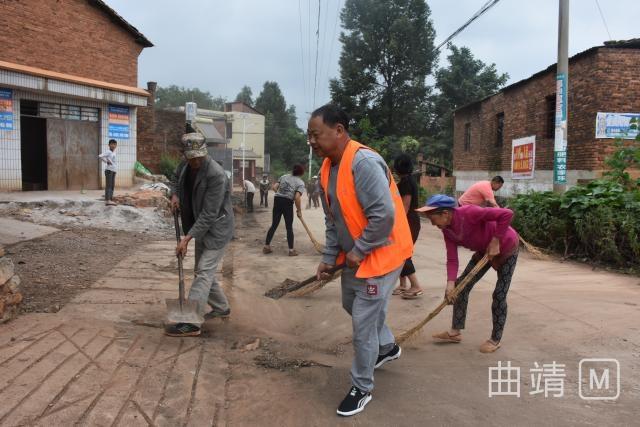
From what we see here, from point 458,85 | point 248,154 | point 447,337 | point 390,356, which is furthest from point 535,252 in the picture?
point 248,154

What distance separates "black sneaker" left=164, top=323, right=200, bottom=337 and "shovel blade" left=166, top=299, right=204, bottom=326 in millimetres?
32

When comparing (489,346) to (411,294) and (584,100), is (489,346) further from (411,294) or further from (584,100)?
(584,100)

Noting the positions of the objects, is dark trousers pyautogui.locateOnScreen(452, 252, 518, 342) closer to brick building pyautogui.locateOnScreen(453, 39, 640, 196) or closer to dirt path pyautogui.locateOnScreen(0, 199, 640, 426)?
dirt path pyautogui.locateOnScreen(0, 199, 640, 426)

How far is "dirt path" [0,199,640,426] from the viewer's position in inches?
115

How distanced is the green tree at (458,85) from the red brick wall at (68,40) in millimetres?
19386

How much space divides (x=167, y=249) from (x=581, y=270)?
6508 mm

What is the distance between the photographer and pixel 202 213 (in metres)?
4.15

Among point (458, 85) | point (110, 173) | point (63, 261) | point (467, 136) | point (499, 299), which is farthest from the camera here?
point (458, 85)

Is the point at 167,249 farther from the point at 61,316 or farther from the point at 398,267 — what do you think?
the point at 398,267

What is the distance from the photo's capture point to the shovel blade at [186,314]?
13.5ft

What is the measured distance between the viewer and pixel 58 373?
10.4 ft

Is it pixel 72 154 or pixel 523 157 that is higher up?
pixel 523 157

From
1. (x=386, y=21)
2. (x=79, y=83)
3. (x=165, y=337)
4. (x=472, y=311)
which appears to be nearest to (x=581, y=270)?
(x=472, y=311)

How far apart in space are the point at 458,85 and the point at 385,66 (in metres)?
5.82
